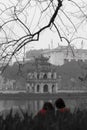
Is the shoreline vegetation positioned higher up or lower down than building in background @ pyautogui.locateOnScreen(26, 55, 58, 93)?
higher up

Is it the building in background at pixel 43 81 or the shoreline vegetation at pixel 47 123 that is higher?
the shoreline vegetation at pixel 47 123

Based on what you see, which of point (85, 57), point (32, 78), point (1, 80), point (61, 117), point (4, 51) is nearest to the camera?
point (61, 117)

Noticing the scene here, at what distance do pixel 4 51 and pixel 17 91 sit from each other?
44.8 m

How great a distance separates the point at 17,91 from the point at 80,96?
874 centimetres

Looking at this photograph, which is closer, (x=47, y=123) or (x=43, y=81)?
(x=47, y=123)

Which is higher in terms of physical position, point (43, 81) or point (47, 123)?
point (47, 123)

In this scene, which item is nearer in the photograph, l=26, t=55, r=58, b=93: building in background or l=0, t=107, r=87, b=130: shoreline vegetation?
l=0, t=107, r=87, b=130: shoreline vegetation

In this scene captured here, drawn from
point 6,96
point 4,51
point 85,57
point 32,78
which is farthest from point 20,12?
point 85,57

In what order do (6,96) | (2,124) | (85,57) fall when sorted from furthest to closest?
(85,57) < (6,96) < (2,124)

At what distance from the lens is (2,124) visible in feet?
12.9

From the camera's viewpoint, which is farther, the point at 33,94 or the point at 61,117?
the point at 33,94

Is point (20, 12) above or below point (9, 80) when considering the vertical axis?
above

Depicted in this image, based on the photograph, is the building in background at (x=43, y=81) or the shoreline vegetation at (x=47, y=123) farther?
the building in background at (x=43, y=81)

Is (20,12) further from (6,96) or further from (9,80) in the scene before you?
Answer: (9,80)
